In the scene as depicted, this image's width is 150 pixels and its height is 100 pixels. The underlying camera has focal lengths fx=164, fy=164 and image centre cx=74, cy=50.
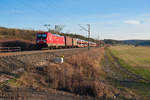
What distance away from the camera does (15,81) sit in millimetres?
11641

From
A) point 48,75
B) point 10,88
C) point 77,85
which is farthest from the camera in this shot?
point 48,75

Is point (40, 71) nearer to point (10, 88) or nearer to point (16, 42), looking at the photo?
point (10, 88)

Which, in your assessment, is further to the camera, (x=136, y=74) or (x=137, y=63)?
(x=137, y=63)

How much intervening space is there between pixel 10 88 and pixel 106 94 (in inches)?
249

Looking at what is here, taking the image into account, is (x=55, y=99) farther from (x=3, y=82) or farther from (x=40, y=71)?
(x=40, y=71)

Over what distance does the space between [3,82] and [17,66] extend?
150 inches

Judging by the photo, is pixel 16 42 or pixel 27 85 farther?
pixel 16 42

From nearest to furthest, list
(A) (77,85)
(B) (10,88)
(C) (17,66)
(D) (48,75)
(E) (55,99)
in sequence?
(E) (55,99) → (B) (10,88) → (A) (77,85) → (D) (48,75) → (C) (17,66)

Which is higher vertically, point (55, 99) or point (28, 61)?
point (28, 61)

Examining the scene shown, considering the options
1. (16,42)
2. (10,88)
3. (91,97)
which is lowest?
(91,97)

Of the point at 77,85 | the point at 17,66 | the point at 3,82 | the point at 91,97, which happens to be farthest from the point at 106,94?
the point at 17,66

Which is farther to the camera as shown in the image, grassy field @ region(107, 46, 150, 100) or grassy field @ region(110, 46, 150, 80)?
grassy field @ region(110, 46, 150, 80)

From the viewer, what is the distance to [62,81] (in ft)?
41.3

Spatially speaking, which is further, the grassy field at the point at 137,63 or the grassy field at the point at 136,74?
the grassy field at the point at 137,63
